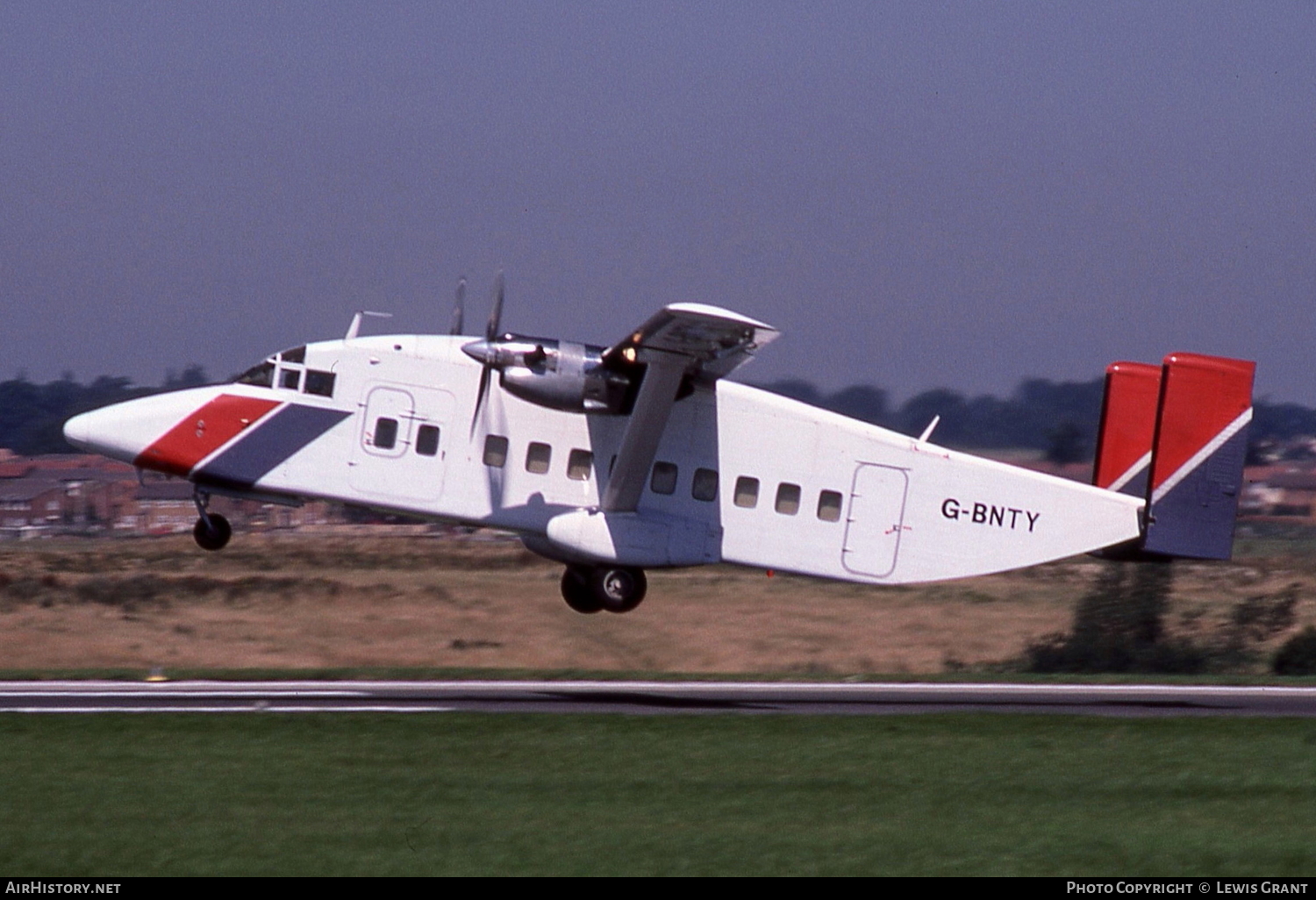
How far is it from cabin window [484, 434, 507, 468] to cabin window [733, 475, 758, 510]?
3209mm

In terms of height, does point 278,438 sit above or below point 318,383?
below

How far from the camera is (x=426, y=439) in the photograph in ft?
67.9

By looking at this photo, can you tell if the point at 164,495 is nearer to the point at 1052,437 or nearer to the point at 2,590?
the point at 2,590

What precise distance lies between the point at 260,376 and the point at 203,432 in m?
1.06

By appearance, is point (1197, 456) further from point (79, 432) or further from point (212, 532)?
point (79, 432)

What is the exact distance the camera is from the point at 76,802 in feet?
40.5

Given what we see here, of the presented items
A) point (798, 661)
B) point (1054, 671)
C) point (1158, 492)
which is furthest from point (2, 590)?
point (1158, 492)

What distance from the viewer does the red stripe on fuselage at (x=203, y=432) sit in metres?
20.7

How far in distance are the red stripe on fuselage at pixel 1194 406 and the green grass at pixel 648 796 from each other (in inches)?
194

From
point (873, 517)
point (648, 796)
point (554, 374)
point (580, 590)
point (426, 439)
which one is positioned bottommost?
point (648, 796)

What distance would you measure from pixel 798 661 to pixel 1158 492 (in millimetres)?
12636

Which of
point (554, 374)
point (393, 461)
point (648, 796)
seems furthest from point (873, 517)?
point (648, 796)

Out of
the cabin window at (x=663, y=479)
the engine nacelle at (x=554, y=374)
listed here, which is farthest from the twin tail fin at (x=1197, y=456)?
the engine nacelle at (x=554, y=374)
